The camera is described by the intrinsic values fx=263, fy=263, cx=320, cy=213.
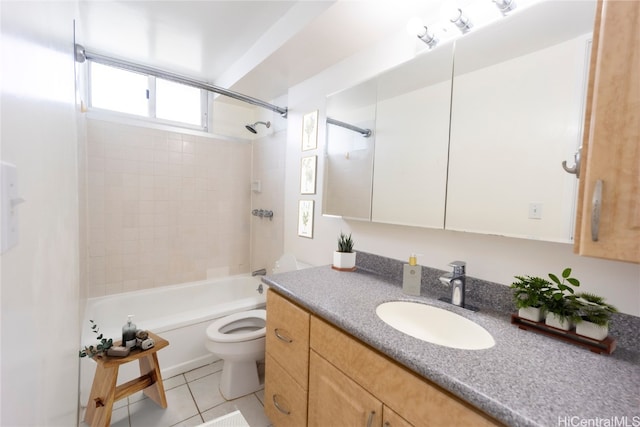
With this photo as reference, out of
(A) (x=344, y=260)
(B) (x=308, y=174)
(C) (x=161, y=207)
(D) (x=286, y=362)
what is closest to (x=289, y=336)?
(D) (x=286, y=362)

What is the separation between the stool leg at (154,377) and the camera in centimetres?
152

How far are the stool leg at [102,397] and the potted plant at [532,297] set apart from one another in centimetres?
183

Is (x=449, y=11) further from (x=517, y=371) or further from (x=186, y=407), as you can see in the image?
(x=186, y=407)

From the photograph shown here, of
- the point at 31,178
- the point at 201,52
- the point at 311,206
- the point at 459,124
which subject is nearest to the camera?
the point at 31,178

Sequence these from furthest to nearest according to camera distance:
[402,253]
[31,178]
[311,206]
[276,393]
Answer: [311,206]
[402,253]
[276,393]
[31,178]

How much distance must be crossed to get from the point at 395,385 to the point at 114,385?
1.43 meters

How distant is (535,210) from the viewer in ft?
3.16

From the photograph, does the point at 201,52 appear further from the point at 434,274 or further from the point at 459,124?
the point at 434,274

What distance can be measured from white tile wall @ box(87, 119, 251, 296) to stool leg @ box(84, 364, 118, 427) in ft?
3.67

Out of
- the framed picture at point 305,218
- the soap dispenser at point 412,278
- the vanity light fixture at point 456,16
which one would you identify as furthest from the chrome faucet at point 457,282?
the framed picture at point 305,218

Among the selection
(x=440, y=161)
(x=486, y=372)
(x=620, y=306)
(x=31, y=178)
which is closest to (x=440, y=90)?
(x=440, y=161)

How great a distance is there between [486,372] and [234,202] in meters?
2.72

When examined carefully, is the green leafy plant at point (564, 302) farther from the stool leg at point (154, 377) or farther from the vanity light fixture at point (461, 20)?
the stool leg at point (154, 377)

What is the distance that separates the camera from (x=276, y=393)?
4.33 feet
